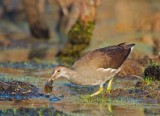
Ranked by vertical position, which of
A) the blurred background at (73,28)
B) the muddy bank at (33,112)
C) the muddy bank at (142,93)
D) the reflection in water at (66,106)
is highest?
the blurred background at (73,28)

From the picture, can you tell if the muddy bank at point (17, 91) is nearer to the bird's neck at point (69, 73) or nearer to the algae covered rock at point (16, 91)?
the algae covered rock at point (16, 91)

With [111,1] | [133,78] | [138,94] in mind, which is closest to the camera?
[138,94]

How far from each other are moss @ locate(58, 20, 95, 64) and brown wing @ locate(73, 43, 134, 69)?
19.4 feet

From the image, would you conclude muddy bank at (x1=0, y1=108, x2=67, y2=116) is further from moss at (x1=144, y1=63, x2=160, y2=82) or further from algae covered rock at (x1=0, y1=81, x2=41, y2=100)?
moss at (x1=144, y1=63, x2=160, y2=82)

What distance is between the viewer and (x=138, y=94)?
467 inches

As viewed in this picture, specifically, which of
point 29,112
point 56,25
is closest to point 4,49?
point 56,25

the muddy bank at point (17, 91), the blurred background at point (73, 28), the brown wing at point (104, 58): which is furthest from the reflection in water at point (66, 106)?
the blurred background at point (73, 28)

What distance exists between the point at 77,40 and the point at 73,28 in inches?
16.8

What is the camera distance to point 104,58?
12031mm

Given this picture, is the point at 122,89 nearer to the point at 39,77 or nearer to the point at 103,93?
the point at 103,93

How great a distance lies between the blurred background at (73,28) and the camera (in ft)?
62.2

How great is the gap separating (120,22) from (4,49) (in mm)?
8637

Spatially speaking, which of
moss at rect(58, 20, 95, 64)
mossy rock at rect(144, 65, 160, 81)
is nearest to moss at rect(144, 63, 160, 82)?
mossy rock at rect(144, 65, 160, 81)

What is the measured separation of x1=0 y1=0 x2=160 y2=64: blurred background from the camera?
1897 cm
